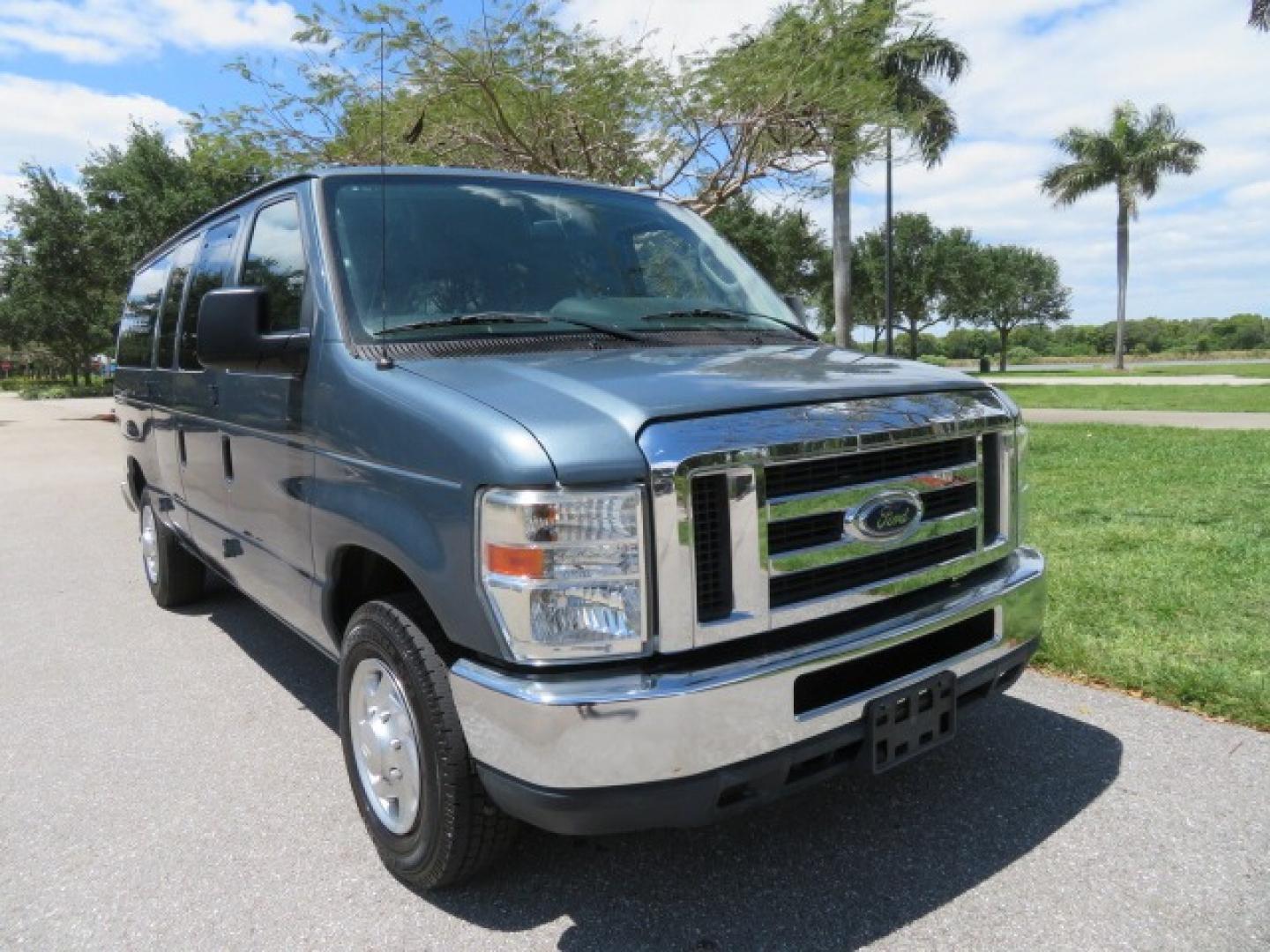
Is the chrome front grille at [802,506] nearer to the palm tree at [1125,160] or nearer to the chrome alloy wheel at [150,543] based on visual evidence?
the chrome alloy wheel at [150,543]

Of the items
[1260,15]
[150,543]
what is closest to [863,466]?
[150,543]

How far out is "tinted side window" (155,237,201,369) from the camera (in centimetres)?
460

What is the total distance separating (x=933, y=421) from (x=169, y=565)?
474cm

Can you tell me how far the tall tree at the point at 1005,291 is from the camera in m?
46.5

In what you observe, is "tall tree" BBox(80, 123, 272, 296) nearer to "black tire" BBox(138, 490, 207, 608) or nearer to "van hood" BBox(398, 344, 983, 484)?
"black tire" BBox(138, 490, 207, 608)

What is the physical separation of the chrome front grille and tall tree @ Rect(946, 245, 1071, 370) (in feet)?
155

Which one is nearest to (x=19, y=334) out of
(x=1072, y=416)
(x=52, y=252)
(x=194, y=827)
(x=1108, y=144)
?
(x=52, y=252)

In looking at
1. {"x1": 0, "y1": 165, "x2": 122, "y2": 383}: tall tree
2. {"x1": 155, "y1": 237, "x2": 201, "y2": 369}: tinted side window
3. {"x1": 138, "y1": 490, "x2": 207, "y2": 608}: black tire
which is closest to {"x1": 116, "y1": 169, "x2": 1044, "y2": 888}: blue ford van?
{"x1": 155, "y1": 237, "x2": 201, "y2": 369}: tinted side window

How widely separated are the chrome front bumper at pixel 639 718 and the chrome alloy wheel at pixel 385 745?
39cm

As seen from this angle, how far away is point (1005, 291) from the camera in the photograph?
47.8 meters

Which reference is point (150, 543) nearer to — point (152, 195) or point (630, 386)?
point (630, 386)

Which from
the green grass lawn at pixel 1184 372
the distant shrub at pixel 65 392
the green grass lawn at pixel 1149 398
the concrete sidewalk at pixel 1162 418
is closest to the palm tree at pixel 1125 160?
the green grass lawn at pixel 1184 372

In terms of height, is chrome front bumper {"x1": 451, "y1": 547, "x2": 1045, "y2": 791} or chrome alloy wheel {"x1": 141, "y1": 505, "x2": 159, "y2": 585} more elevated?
chrome front bumper {"x1": 451, "y1": 547, "x2": 1045, "y2": 791}

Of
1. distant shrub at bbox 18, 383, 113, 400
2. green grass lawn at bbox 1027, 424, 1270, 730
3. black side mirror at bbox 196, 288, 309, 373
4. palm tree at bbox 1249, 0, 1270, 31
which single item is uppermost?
palm tree at bbox 1249, 0, 1270, 31
